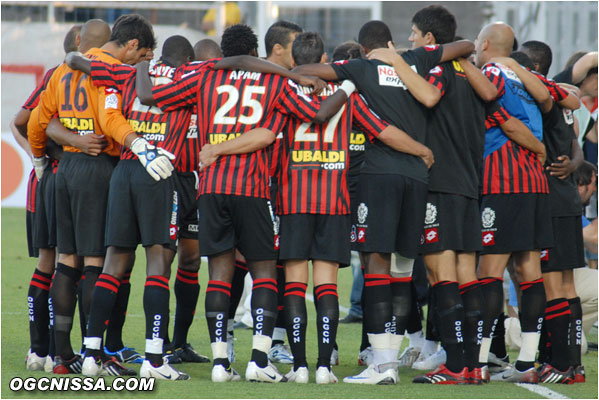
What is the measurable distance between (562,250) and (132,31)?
321 centimetres

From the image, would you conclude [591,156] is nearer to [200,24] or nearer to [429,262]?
[429,262]

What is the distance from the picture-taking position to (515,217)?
6133mm

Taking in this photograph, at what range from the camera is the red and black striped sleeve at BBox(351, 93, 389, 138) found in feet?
19.0

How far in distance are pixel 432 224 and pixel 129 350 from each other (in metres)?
2.30

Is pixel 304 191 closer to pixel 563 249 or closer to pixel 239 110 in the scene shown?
pixel 239 110

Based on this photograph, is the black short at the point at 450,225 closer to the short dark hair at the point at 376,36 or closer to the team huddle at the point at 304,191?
the team huddle at the point at 304,191

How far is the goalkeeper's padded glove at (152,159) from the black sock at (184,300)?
1.18 metres

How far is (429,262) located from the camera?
6.00 m

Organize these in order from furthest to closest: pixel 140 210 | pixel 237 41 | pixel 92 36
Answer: pixel 92 36 → pixel 237 41 → pixel 140 210

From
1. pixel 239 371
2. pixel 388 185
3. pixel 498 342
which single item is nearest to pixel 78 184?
pixel 239 371

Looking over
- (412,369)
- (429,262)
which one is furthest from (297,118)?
(412,369)

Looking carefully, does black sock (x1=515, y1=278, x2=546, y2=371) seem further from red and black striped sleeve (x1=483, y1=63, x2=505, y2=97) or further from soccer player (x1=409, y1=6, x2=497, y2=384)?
red and black striped sleeve (x1=483, y1=63, x2=505, y2=97)

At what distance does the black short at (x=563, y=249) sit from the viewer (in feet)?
21.1

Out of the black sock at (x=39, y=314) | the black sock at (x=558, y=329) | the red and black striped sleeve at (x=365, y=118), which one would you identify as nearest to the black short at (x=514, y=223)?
the black sock at (x=558, y=329)
